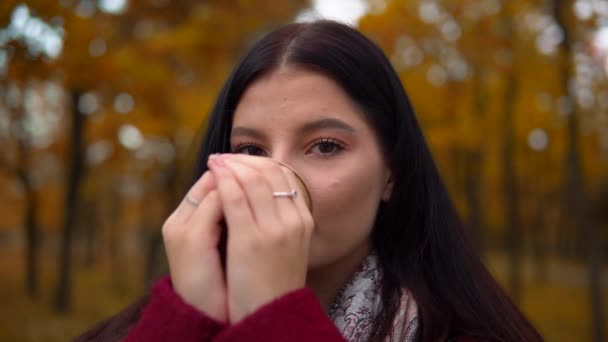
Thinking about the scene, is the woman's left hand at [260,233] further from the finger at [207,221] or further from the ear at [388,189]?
the ear at [388,189]

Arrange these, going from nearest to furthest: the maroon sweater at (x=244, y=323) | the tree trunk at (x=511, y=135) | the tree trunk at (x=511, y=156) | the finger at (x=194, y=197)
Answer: the maroon sweater at (x=244, y=323), the finger at (x=194, y=197), the tree trunk at (x=511, y=135), the tree trunk at (x=511, y=156)

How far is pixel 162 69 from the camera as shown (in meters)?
7.17

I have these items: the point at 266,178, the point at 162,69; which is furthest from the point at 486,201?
the point at 266,178

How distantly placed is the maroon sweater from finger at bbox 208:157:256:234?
0.19 meters

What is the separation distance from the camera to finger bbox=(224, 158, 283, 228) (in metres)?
1.19

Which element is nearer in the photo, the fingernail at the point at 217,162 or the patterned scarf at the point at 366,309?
the fingernail at the point at 217,162

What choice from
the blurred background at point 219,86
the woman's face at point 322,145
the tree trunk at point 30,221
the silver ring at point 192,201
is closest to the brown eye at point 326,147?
the woman's face at point 322,145

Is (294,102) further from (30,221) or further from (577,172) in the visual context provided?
(30,221)

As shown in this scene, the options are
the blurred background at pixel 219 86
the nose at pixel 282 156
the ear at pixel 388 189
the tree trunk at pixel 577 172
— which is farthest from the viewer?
the tree trunk at pixel 577 172

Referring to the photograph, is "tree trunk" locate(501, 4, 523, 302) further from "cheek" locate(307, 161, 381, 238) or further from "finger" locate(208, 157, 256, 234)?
"finger" locate(208, 157, 256, 234)

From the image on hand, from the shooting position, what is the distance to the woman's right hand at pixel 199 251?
3.91 feet

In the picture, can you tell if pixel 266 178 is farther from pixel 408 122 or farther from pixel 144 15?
pixel 144 15

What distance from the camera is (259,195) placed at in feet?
3.93

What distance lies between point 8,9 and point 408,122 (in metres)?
3.62
